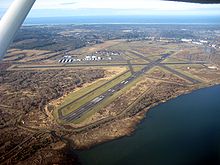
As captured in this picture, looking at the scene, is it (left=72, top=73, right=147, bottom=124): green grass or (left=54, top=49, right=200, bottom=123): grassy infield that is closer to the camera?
(left=72, top=73, right=147, bottom=124): green grass

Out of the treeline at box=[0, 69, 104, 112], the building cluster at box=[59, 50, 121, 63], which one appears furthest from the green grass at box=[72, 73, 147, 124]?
the building cluster at box=[59, 50, 121, 63]

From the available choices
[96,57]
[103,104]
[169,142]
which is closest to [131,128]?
[169,142]

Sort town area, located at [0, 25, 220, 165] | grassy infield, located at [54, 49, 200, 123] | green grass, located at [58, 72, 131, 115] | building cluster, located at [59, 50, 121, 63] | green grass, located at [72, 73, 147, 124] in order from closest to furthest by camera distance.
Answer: town area, located at [0, 25, 220, 165]
green grass, located at [72, 73, 147, 124]
grassy infield, located at [54, 49, 200, 123]
green grass, located at [58, 72, 131, 115]
building cluster, located at [59, 50, 121, 63]

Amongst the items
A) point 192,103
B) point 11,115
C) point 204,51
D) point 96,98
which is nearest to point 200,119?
point 192,103

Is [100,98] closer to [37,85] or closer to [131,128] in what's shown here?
[131,128]

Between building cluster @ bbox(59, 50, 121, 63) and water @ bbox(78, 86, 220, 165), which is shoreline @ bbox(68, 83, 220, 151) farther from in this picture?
building cluster @ bbox(59, 50, 121, 63)

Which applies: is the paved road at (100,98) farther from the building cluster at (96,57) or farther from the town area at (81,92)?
the building cluster at (96,57)

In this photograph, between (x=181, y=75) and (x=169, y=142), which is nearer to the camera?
(x=169, y=142)

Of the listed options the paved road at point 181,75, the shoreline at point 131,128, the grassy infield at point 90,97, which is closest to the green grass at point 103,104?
the grassy infield at point 90,97
